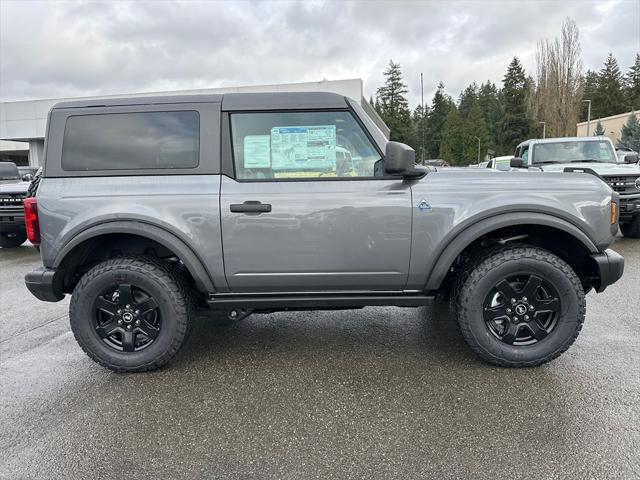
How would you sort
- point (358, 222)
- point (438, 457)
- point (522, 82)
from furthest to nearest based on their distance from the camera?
point (522, 82), point (358, 222), point (438, 457)

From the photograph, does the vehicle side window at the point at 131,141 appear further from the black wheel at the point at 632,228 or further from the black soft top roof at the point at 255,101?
the black wheel at the point at 632,228

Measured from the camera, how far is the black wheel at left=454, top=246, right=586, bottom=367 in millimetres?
3111

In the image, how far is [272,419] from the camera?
2.69 metres

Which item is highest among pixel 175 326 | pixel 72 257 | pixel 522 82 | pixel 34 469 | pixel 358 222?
pixel 522 82

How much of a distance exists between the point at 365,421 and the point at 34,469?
1775mm

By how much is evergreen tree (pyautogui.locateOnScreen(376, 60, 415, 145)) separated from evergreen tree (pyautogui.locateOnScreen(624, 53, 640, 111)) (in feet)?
111

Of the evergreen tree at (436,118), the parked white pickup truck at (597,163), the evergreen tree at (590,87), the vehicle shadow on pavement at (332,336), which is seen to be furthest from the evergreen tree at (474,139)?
the vehicle shadow on pavement at (332,336)

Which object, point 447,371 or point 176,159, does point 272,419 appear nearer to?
point 447,371

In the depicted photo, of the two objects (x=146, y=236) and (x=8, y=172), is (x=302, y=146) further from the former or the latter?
(x=8, y=172)

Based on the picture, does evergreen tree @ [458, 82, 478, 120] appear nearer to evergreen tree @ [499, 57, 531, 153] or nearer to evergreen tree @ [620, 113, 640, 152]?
evergreen tree @ [499, 57, 531, 153]

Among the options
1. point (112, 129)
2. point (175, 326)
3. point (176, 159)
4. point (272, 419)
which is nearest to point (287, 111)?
point (176, 159)

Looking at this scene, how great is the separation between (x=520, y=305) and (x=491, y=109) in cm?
9590

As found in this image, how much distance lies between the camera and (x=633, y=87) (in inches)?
2980

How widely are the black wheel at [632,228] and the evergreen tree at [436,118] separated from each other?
87.9 metres
